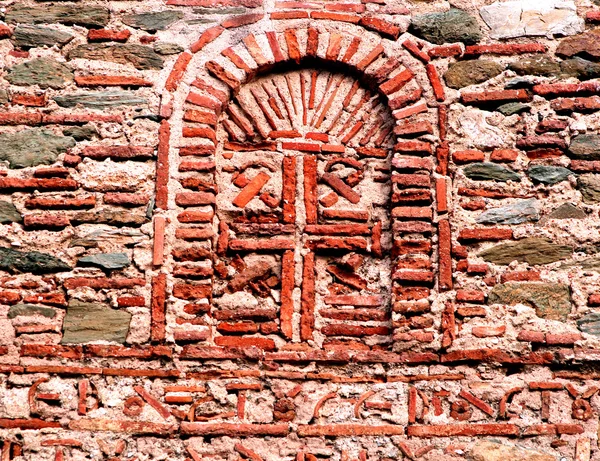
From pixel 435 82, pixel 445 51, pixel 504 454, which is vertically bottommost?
pixel 504 454

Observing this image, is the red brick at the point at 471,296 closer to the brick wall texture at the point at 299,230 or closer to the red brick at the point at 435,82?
the brick wall texture at the point at 299,230

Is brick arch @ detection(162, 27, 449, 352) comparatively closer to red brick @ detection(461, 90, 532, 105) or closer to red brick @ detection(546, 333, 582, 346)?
red brick @ detection(461, 90, 532, 105)

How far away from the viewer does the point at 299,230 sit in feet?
16.3

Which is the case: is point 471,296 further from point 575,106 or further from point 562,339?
point 575,106

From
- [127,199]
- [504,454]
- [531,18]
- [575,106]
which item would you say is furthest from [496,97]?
[127,199]

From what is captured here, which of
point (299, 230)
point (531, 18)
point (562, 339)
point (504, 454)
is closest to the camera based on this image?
point (504, 454)

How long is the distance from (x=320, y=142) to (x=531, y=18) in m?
1.22

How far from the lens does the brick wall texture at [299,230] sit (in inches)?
180

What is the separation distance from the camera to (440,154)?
4957 millimetres

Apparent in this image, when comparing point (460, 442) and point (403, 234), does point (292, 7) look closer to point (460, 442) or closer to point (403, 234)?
point (403, 234)

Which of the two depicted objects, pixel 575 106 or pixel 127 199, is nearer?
pixel 127 199

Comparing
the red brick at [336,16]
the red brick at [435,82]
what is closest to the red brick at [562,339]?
the red brick at [435,82]

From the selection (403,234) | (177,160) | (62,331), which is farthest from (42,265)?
(403,234)

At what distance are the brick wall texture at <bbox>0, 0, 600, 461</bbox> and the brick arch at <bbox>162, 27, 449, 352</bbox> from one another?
0.03 ft
